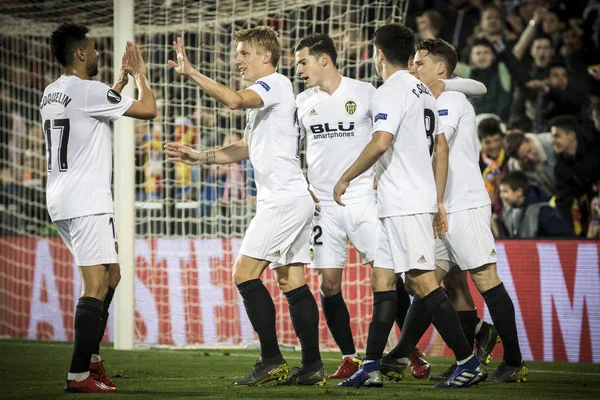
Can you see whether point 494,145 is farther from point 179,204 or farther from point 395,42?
point 395,42

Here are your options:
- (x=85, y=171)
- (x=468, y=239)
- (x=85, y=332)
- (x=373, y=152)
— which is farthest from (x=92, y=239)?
(x=468, y=239)

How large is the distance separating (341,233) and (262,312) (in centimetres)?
110

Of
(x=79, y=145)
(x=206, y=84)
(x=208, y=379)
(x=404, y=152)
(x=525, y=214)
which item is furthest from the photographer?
(x=525, y=214)

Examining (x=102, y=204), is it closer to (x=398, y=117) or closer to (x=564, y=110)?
(x=398, y=117)

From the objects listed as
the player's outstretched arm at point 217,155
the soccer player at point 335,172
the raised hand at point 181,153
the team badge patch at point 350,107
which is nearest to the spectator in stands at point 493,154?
the soccer player at point 335,172

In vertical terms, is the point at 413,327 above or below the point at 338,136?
below

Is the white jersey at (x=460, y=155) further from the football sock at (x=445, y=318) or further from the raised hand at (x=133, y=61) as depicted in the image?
the raised hand at (x=133, y=61)

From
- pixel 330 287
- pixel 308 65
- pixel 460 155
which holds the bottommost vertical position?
pixel 330 287

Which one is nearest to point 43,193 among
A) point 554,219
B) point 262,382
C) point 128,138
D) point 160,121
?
point 160,121

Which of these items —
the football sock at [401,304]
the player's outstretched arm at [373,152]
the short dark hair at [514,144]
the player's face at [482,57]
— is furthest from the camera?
the player's face at [482,57]

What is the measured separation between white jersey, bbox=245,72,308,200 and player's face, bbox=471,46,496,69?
5927mm

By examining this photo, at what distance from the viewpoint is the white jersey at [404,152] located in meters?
5.34

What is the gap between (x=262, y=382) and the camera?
560 centimetres

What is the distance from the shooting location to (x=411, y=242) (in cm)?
531
